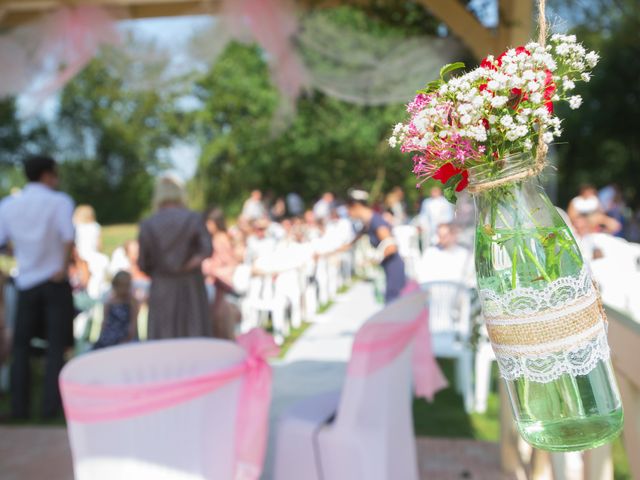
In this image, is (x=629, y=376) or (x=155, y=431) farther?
(x=155, y=431)

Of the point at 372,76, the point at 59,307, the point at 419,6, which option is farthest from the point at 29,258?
the point at 419,6

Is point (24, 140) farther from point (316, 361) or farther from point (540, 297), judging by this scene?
point (540, 297)

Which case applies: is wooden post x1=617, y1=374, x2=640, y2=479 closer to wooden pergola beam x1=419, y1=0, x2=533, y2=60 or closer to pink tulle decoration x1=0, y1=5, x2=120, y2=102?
wooden pergola beam x1=419, y1=0, x2=533, y2=60

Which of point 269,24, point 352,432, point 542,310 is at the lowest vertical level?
point 352,432

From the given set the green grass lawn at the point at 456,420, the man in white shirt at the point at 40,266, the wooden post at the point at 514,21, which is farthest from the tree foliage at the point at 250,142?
the wooden post at the point at 514,21

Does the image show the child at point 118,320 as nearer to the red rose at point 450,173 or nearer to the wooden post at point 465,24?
the wooden post at point 465,24

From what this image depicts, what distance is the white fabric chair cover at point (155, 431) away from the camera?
2082 mm

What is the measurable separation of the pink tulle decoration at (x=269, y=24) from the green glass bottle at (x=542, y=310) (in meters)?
4.22

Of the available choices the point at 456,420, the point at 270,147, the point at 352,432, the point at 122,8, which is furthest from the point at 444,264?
the point at 270,147

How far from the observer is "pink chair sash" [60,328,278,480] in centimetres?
206

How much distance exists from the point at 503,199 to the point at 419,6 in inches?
179

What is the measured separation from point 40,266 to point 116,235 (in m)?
20.4

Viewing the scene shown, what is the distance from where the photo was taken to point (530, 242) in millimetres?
1211

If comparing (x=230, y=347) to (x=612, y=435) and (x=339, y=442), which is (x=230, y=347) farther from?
(x=612, y=435)
